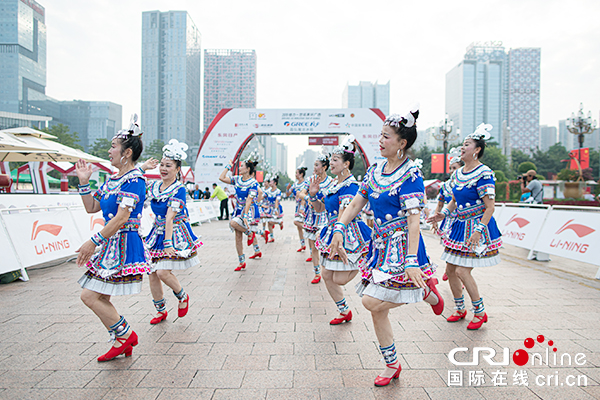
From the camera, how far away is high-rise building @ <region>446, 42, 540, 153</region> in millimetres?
96875

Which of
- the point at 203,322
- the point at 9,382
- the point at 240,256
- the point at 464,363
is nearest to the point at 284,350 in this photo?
the point at 203,322

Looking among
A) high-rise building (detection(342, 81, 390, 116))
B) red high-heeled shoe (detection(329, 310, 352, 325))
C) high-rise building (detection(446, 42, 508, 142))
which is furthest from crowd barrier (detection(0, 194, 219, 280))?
high-rise building (detection(342, 81, 390, 116))

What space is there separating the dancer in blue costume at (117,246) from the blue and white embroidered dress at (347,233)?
1806mm

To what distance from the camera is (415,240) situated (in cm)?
257

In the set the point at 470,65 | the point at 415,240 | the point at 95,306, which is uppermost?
the point at 470,65

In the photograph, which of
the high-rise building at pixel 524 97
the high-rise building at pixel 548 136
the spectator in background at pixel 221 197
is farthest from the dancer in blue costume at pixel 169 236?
the high-rise building at pixel 548 136

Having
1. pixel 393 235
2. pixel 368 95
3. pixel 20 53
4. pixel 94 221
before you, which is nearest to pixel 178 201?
pixel 393 235

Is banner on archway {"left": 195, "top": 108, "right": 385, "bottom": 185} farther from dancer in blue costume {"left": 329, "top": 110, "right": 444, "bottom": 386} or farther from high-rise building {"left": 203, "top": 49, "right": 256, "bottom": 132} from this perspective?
high-rise building {"left": 203, "top": 49, "right": 256, "bottom": 132}

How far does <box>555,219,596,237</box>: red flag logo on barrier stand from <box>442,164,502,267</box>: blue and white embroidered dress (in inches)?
160

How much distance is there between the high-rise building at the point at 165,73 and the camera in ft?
332

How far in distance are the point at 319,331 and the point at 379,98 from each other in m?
156

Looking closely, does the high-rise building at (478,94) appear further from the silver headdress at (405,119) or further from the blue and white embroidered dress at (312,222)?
→ the silver headdress at (405,119)

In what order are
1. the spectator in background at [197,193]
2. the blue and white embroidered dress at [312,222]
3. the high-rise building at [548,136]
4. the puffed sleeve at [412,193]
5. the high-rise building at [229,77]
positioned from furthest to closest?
1. the high-rise building at [548,136]
2. the high-rise building at [229,77]
3. the spectator in background at [197,193]
4. the blue and white embroidered dress at [312,222]
5. the puffed sleeve at [412,193]

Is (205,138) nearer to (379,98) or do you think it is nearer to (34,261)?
(34,261)
